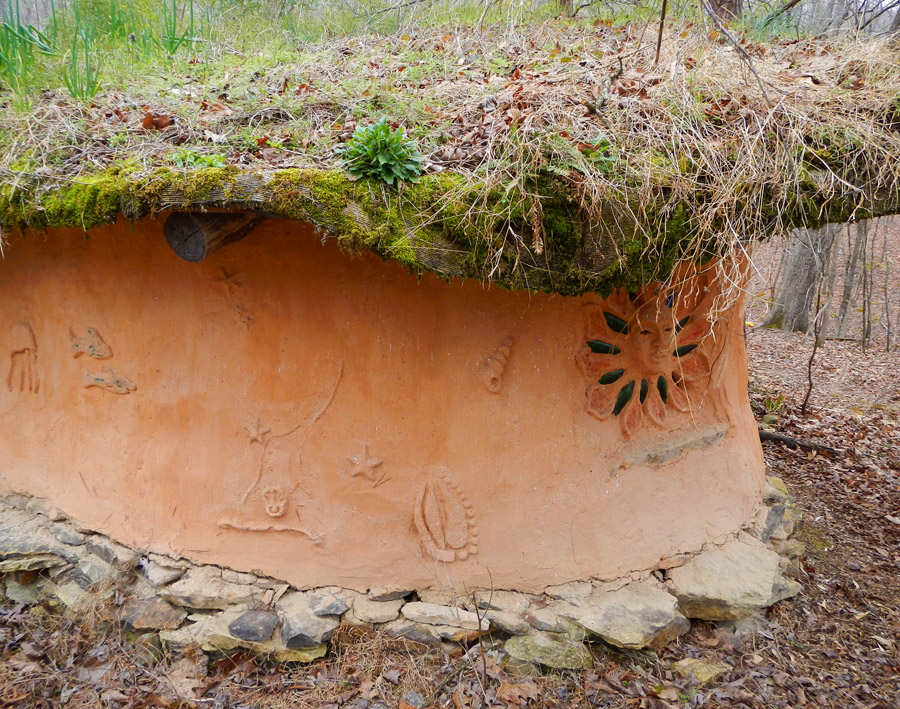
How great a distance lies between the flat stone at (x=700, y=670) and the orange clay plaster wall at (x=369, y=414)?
497 mm

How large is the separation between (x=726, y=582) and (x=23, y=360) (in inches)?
170

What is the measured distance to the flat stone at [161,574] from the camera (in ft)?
Answer: 10.9

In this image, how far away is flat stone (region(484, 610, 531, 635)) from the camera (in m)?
3.06

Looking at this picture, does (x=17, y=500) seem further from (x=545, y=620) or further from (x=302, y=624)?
(x=545, y=620)

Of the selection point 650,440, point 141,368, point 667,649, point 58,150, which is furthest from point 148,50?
point 667,649

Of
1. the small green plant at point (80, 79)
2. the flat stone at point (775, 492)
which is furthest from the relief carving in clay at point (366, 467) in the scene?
the flat stone at point (775, 492)

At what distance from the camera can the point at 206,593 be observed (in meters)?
3.22

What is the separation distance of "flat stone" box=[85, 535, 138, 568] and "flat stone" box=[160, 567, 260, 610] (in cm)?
Answer: 30

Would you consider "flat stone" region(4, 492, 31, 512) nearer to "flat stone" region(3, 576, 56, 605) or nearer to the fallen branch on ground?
"flat stone" region(3, 576, 56, 605)

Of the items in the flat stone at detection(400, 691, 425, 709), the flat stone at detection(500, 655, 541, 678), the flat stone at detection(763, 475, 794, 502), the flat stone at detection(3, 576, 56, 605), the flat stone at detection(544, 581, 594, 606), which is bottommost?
the flat stone at detection(3, 576, 56, 605)

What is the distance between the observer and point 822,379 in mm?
7930

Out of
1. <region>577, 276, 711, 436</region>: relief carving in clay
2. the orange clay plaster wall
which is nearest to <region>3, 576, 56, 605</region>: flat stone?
the orange clay plaster wall

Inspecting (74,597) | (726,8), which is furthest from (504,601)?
(726,8)

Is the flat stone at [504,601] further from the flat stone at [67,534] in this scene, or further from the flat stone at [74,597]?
the flat stone at [67,534]
